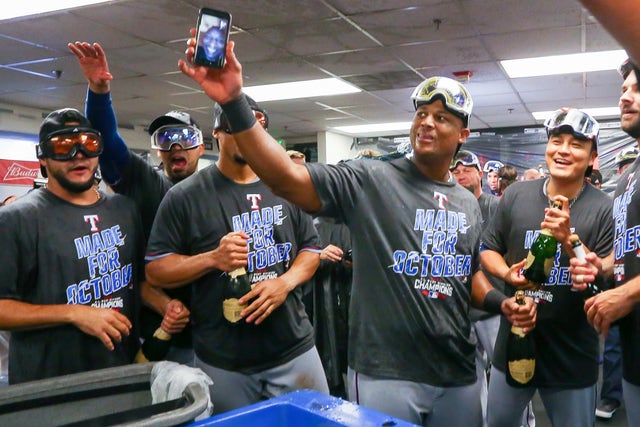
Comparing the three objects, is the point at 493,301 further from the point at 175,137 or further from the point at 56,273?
the point at 175,137

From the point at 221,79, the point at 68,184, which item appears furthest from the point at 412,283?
the point at 68,184

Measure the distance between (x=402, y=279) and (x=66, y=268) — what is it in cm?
150

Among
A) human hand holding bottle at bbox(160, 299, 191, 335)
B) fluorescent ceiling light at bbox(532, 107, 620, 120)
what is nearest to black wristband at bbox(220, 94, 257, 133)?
human hand holding bottle at bbox(160, 299, 191, 335)

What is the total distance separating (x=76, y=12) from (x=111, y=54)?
1594 millimetres

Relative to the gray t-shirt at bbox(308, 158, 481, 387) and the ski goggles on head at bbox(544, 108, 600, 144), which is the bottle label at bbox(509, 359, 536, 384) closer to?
the gray t-shirt at bbox(308, 158, 481, 387)

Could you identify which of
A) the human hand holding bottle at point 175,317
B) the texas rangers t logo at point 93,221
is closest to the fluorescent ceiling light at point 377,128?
the human hand holding bottle at point 175,317

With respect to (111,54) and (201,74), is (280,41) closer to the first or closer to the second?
(111,54)

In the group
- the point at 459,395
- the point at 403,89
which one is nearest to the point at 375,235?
the point at 459,395

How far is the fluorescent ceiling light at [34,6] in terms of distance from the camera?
→ 574 cm

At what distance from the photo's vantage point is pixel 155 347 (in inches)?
108

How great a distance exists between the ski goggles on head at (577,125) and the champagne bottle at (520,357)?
86 centimetres

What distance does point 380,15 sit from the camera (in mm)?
6141

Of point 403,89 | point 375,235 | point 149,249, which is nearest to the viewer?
point 375,235

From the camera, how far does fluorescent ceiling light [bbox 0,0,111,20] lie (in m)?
5.74
